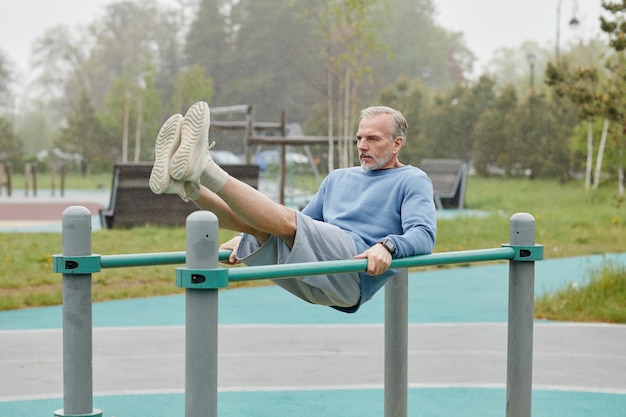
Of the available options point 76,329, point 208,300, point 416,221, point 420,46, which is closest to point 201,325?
point 208,300

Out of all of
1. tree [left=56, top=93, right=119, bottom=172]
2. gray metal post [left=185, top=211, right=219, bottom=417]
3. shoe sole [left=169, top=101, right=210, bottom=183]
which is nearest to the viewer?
gray metal post [left=185, top=211, right=219, bottom=417]

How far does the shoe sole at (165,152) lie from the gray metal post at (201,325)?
47 cm

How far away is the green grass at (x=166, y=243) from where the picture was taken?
26.5ft

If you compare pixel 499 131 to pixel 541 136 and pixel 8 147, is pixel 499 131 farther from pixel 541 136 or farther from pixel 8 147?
pixel 8 147

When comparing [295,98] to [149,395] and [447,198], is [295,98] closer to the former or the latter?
[447,198]

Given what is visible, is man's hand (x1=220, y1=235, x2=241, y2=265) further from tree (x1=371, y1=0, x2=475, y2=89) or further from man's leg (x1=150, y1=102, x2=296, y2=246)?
tree (x1=371, y1=0, x2=475, y2=89)

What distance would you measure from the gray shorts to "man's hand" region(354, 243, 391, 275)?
275 mm

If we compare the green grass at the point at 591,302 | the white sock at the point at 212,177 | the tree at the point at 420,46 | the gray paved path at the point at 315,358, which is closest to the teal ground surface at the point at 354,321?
the gray paved path at the point at 315,358

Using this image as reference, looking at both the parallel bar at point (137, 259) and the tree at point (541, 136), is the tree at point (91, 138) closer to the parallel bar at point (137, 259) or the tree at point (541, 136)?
the tree at point (541, 136)

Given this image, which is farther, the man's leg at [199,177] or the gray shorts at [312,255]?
the gray shorts at [312,255]

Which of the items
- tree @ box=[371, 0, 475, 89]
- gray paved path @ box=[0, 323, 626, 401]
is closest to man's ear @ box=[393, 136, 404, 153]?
gray paved path @ box=[0, 323, 626, 401]

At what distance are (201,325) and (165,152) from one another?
0.69 m

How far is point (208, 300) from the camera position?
2629mm

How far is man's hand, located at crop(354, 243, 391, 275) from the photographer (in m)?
3.15
